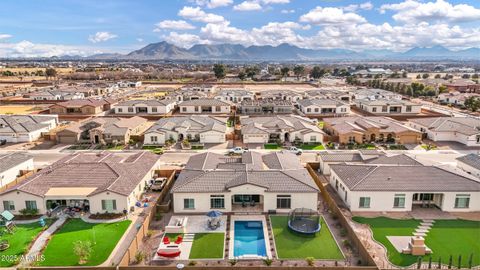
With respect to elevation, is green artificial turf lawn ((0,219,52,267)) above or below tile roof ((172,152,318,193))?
below

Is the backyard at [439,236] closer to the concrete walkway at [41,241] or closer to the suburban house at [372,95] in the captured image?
the concrete walkway at [41,241]

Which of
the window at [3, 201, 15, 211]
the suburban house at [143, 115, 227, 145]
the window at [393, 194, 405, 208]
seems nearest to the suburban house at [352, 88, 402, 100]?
the suburban house at [143, 115, 227, 145]

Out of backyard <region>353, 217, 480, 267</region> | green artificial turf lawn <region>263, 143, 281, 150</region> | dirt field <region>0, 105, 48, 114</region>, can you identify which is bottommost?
backyard <region>353, 217, 480, 267</region>

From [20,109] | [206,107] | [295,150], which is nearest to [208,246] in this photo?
[295,150]

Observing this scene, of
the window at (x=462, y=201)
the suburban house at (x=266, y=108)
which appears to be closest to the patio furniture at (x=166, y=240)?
the window at (x=462, y=201)

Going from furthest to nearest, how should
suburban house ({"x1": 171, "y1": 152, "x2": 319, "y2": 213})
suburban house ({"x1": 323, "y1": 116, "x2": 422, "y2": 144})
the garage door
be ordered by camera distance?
the garage door
suburban house ({"x1": 323, "y1": 116, "x2": 422, "y2": 144})
suburban house ({"x1": 171, "y1": 152, "x2": 319, "y2": 213})

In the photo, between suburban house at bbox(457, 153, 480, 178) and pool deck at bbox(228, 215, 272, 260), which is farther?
suburban house at bbox(457, 153, 480, 178)

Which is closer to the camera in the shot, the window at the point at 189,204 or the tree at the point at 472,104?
the window at the point at 189,204

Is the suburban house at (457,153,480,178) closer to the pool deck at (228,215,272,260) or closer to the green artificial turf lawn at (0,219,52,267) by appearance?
the pool deck at (228,215,272,260)
